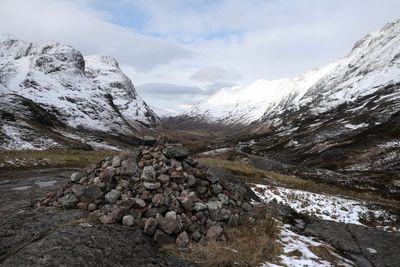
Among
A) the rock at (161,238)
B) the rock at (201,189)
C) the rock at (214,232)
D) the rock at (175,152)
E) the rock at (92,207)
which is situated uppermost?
the rock at (175,152)

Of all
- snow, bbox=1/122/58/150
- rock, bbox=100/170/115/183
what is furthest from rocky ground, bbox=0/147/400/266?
snow, bbox=1/122/58/150

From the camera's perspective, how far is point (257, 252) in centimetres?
1501

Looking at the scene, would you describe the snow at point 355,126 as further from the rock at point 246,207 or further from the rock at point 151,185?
the rock at point 151,185

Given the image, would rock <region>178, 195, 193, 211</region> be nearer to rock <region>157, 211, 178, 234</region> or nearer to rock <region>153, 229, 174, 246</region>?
rock <region>157, 211, 178, 234</region>

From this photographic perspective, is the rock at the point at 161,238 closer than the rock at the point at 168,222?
Yes

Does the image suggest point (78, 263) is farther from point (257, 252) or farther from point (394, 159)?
point (394, 159)

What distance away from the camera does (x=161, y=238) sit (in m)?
15.1

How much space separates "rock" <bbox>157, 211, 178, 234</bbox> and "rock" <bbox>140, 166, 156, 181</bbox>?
91.2 inches

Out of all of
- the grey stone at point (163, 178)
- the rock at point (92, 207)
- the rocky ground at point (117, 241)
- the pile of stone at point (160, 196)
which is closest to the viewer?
the rocky ground at point (117, 241)

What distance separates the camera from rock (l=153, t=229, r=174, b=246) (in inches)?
590

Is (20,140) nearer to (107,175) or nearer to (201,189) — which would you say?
(107,175)

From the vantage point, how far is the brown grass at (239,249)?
14.1 meters

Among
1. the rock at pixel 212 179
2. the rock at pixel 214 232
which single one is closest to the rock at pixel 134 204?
the rock at pixel 214 232

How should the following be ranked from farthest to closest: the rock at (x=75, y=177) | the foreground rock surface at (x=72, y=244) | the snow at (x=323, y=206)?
the snow at (x=323, y=206), the rock at (x=75, y=177), the foreground rock surface at (x=72, y=244)
